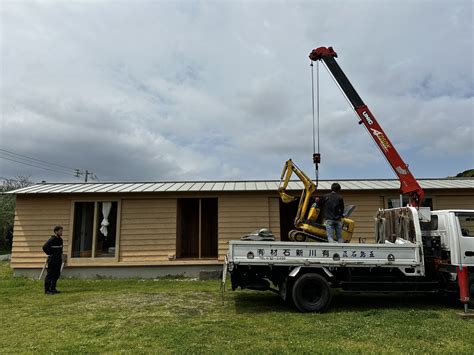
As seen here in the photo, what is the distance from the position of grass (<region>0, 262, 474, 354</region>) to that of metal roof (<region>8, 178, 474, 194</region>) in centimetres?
393

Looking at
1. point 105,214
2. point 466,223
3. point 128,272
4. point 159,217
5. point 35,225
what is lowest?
point 128,272

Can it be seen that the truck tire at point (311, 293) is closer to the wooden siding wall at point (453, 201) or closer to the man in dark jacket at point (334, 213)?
the man in dark jacket at point (334, 213)

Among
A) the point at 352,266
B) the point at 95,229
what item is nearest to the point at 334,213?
the point at 352,266

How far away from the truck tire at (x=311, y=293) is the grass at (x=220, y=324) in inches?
8.2

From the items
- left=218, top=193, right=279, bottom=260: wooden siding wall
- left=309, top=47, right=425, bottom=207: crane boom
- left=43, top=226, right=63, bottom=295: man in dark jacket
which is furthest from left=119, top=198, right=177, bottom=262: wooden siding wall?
left=309, top=47, right=425, bottom=207: crane boom

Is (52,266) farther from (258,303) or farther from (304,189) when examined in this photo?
(304,189)

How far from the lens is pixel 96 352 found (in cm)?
468

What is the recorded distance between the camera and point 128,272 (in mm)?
11703

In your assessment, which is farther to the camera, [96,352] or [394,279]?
[394,279]

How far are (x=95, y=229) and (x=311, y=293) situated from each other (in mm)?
8137

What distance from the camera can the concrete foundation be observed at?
38.3 ft

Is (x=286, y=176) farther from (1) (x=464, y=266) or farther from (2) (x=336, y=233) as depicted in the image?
(1) (x=464, y=266)

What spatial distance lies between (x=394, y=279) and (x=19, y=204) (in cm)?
1167

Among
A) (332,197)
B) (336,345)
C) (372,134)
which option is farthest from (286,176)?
(336,345)
